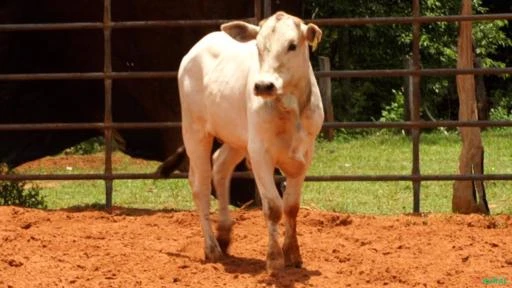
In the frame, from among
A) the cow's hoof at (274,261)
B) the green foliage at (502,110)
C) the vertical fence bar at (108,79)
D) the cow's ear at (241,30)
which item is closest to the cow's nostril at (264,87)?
the cow's ear at (241,30)

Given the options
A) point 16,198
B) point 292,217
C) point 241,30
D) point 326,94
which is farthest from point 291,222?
point 326,94

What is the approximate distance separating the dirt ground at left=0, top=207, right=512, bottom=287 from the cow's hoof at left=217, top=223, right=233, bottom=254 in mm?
109

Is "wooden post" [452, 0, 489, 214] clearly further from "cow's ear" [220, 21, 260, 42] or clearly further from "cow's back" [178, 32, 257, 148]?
"cow's ear" [220, 21, 260, 42]

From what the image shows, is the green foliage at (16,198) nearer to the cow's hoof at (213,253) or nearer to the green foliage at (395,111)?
the cow's hoof at (213,253)

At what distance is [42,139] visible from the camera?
14.1 metres

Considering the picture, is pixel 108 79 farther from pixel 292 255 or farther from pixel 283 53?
pixel 283 53

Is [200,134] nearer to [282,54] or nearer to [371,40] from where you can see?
[282,54]

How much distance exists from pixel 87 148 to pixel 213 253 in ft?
43.7

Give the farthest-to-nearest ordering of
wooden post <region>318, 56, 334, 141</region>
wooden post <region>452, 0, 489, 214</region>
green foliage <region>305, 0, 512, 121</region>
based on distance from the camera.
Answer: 1. green foliage <region>305, 0, 512, 121</region>
2. wooden post <region>318, 56, 334, 141</region>
3. wooden post <region>452, 0, 489, 214</region>

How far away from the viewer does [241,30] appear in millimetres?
7852

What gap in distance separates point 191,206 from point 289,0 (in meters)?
2.33

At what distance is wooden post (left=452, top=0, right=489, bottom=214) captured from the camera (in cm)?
1110

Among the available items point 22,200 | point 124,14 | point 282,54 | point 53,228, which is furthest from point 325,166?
point 282,54

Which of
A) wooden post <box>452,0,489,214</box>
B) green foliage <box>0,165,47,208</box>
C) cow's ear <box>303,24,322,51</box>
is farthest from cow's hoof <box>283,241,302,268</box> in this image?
green foliage <box>0,165,47,208</box>
